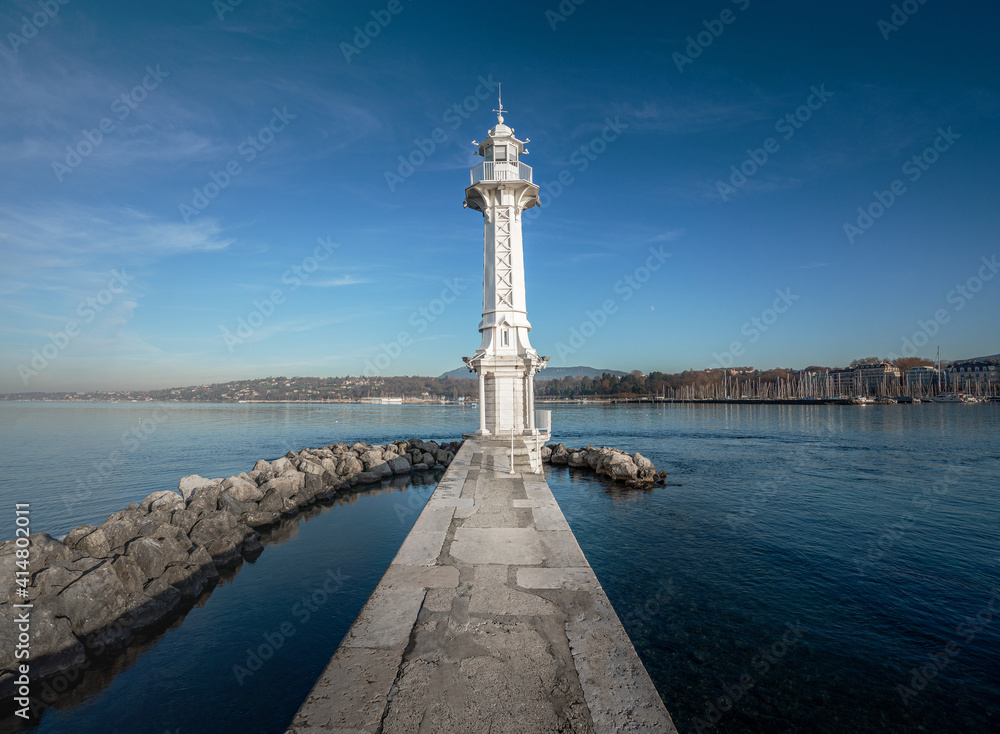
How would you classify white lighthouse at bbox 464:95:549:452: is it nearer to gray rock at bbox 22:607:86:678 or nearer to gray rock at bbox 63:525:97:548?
gray rock at bbox 63:525:97:548

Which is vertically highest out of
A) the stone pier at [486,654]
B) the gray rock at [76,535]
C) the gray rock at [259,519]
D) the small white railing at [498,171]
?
the small white railing at [498,171]

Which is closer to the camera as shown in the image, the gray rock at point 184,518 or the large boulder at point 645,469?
the gray rock at point 184,518

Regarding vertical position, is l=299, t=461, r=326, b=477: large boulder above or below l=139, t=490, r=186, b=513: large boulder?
above

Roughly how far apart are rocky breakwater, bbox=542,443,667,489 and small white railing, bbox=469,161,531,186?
12.1m

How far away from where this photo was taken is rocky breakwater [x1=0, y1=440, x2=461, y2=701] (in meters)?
6.83

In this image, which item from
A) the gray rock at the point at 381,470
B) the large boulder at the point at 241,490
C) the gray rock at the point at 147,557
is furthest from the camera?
the gray rock at the point at 381,470

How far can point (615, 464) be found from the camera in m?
21.2

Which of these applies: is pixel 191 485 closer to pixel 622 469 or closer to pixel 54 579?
pixel 54 579

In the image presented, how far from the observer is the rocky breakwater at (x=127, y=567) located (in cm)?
683

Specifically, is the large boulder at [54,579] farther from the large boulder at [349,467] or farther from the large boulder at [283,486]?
the large boulder at [349,467]

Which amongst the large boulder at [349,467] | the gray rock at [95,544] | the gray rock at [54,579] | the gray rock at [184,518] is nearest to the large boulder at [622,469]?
the large boulder at [349,467]

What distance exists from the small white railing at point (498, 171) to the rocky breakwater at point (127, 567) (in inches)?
512

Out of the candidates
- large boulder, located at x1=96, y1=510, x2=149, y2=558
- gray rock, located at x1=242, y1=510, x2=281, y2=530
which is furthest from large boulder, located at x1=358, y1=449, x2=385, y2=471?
large boulder, located at x1=96, y1=510, x2=149, y2=558

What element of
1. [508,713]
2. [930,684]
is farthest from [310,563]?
[930,684]
